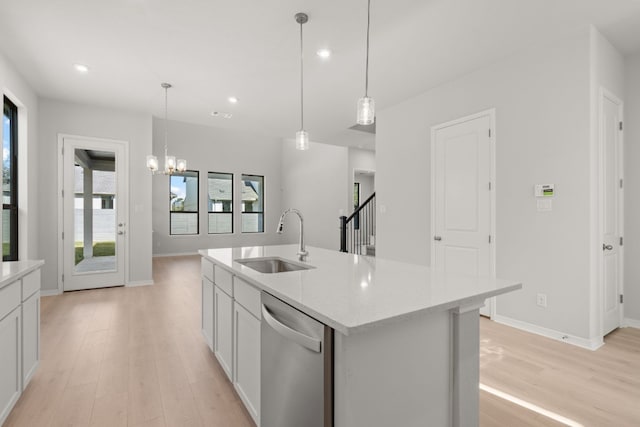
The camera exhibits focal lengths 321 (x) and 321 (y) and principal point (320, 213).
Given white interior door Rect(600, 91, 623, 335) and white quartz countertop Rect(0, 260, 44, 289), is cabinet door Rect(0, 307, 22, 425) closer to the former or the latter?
white quartz countertop Rect(0, 260, 44, 289)

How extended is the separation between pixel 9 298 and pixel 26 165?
3.25 meters

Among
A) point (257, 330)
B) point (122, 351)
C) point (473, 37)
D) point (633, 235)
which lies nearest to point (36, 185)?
point (122, 351)

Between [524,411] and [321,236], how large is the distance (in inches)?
271

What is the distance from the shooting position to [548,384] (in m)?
2.21

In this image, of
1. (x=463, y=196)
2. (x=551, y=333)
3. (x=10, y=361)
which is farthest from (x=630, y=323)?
(x=10, y=361)

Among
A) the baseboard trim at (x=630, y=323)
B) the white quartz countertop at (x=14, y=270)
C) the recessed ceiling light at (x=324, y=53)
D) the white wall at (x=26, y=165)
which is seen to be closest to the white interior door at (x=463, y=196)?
the baseboard trim at (x=630, y=323)

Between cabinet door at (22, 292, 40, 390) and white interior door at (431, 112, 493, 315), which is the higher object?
white interior door at (431, 112, 493, 315)


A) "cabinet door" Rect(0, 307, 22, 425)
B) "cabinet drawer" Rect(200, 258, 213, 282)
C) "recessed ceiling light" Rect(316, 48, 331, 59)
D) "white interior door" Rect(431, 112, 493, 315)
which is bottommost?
"cabinet door" Rect(0, 307, 22, 425)

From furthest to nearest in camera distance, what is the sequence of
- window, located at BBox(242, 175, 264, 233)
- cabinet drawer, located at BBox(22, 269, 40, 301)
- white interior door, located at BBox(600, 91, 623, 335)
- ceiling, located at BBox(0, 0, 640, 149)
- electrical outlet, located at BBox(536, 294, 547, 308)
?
window, located at BBox(242, 175, 264, 233), electrical outlet, located at BBox(536, 294, 547, 308), white interior door, located at BBox(600, 91, 623, 335), ceiling, located at BBox(0, 0, 640, 149), cabinet drawer, located at BBox(22, 269, 40, 301)

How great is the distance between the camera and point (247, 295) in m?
1.80

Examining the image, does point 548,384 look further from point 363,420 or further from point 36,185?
point 36,185

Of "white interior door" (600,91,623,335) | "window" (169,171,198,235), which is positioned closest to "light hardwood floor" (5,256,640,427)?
"white interior door" (600,91,623,335)

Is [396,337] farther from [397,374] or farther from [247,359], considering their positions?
[247,359]

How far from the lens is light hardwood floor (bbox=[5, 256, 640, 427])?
74.3 inches
